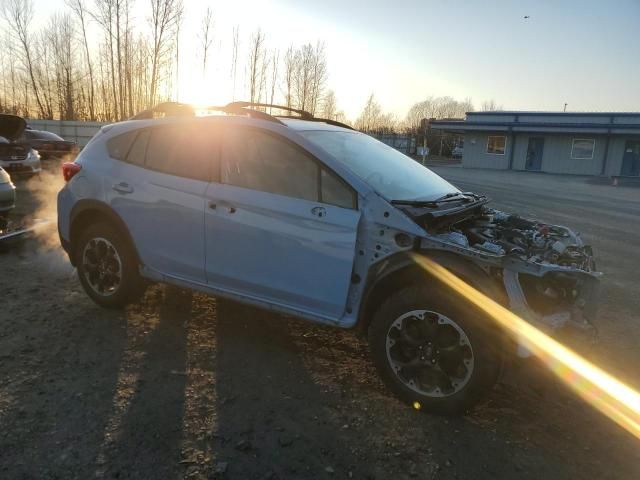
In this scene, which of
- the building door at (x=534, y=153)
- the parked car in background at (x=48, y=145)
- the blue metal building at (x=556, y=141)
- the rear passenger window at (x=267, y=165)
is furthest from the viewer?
the building door at (x=534, y=153)

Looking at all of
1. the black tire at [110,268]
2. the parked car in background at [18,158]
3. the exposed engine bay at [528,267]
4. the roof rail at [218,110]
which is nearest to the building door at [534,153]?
the parked car in background at [18,158]

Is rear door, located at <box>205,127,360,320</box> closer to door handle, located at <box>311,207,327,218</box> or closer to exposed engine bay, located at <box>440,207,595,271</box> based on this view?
door handle, located at <box>311,207,327,218</box>

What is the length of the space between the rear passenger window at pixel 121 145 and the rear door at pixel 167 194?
0.06 metres

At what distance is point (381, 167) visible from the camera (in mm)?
3836

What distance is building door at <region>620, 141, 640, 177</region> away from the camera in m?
33.8

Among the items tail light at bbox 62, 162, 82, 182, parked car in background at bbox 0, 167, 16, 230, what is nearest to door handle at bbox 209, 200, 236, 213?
tail light at bbox 62, 162, 82, 182

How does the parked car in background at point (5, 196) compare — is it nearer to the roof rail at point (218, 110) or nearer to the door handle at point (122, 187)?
the roof rail at point (218, 110)

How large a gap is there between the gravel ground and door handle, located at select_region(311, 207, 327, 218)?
3.85ft

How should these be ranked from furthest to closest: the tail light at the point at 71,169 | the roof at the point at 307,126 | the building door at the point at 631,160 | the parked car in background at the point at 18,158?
1. the building door at the point at 631,160
2. the parked car in background at the point at 18,158
3. the tail light at the point at 71,169
4. the roof at the point at 307,126

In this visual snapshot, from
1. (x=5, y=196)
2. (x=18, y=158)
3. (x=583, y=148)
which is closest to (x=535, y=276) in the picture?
(x=5, y=196)

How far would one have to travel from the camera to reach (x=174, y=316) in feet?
14.5

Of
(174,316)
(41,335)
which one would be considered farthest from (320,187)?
(41,335)

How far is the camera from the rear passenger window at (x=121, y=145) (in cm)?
436

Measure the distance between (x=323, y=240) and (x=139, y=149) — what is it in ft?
6.93
